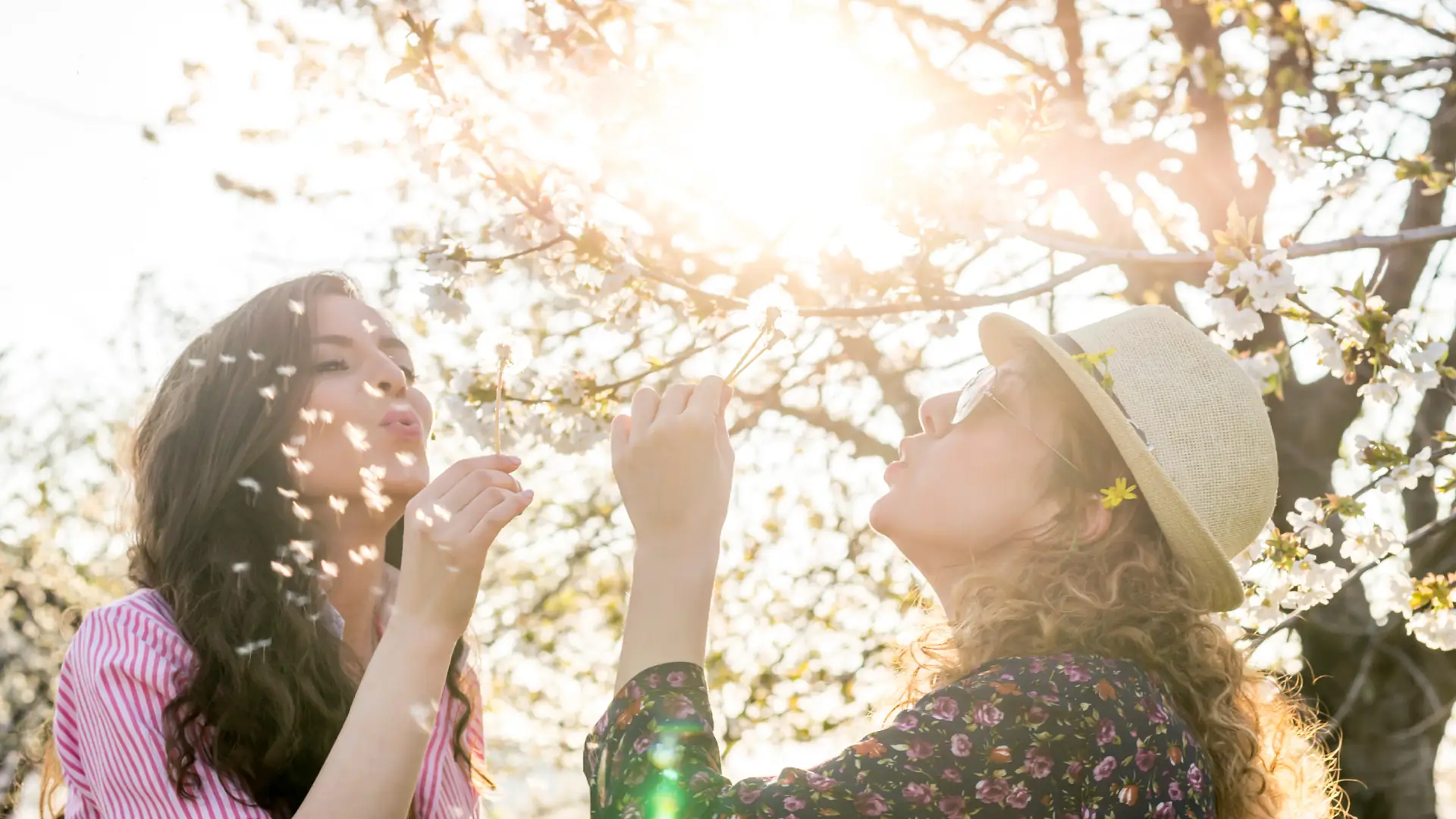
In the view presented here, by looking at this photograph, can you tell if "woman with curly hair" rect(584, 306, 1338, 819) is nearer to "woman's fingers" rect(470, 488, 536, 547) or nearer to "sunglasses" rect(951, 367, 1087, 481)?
"sunglasses" rect(951, 367, 1087, 481)

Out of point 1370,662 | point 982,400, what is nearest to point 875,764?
point 982,400

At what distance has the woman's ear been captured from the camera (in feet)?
6.84

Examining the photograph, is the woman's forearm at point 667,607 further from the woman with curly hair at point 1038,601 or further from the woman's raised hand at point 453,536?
the woman's raised hand at point 453,536

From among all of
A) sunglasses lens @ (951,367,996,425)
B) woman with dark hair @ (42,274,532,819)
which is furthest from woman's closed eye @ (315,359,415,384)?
sunglasses lens @ (951,367,996,425)

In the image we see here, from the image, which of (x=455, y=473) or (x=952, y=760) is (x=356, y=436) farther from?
(x=952, y=760)

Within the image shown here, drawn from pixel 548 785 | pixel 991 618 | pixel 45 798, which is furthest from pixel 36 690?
pixel 991 618

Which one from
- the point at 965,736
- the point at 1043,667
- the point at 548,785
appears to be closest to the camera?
the point at 965,736

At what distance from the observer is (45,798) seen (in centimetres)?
235

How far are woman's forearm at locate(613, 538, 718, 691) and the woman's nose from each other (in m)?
0.69

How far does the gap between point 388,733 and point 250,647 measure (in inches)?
17.7

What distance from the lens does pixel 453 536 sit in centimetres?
175

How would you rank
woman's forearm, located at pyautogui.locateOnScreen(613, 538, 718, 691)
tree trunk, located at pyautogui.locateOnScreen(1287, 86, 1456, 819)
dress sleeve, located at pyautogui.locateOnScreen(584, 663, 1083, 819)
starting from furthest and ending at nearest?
tree trunk, located at pyautogui.locateOnScreen(1287, 86, 1456, 819), woman's forearm, located at pyautogui.locateOnScreen(613, 538, 718, 691), dress sleeve, located at pyautogui.locateOnScreen(584, 663, 1083, 819)

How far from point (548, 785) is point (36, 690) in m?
6.49

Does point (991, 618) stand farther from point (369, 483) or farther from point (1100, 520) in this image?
point (369, 483)
